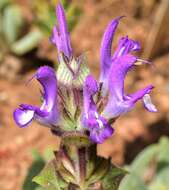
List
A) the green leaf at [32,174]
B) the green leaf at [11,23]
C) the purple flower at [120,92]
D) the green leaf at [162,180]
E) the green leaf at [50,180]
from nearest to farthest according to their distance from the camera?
the purple flower at [120,92], the green leaf at [50,180], the green leaf at [32,174], the green leaf at [162,180], the green leaf at [11,23]

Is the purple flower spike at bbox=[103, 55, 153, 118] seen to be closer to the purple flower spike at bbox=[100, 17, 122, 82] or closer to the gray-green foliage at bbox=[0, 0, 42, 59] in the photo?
the purple flower spike at bbox=[100, 17, 122, 82]

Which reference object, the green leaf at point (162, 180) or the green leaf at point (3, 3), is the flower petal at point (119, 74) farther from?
the green leaf at point (3, 3)

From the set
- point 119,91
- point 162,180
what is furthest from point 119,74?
point 162,180

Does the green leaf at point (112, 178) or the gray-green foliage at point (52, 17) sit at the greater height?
the gray-green foliage at point (52, 17)

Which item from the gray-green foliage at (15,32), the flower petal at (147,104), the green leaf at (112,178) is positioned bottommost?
the green leaf at (112,178)

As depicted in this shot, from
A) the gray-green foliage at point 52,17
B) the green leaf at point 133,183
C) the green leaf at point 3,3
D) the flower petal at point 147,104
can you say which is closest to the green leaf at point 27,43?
the green leaf at point 3,3

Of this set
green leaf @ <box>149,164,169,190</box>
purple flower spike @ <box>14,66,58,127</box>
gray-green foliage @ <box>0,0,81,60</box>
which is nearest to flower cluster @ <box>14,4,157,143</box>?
purple flower spike @ <box>14,66,58,127</box>
